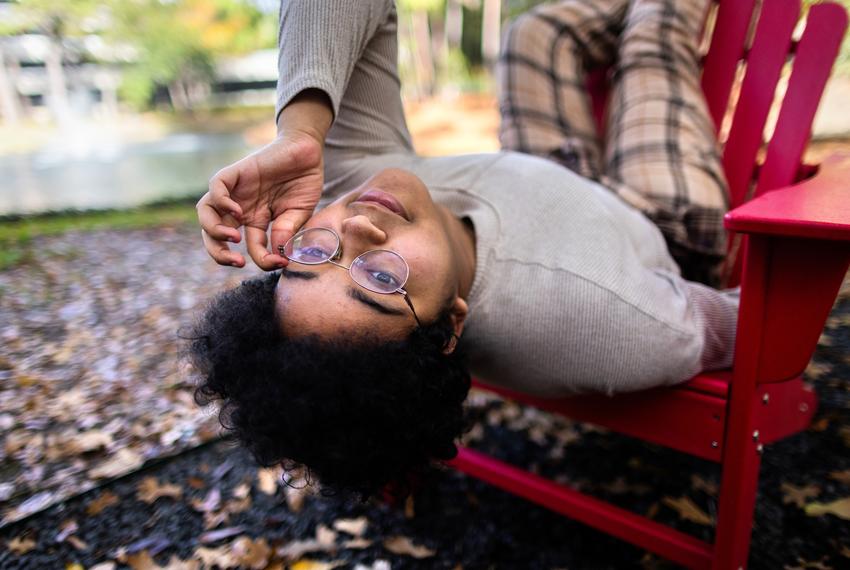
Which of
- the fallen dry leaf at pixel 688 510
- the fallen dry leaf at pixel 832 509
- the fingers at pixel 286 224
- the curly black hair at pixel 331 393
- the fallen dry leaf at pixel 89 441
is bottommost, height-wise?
the fallen dry leaf at pixel 89 441

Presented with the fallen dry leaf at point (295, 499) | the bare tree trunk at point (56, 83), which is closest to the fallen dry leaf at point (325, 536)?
the fallen dry leaf at point (295, 499)

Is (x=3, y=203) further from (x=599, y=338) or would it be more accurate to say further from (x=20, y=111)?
(x=599, y=338)

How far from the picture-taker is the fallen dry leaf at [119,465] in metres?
2.16

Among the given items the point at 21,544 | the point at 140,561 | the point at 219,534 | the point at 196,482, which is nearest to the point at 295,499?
the point at 219,534

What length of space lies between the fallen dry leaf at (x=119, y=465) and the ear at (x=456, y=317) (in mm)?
1569

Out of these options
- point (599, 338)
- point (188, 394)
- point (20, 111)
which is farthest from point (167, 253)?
point (599, 338)

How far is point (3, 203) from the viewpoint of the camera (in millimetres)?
4613

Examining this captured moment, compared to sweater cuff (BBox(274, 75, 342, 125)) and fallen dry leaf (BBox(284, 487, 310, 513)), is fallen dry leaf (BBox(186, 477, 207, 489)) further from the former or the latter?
sweater cuff (BBox(274, 75, 342, 125))

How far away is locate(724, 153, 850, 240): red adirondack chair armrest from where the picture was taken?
3.49 ft

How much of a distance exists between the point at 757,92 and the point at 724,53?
0.79ft

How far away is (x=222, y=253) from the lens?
Result: 1.24 meters

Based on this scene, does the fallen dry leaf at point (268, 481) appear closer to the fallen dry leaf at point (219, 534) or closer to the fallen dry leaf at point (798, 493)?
the fallen dry leaf at point (219, 534)

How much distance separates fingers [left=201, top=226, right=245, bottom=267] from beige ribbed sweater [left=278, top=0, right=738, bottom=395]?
462 mm

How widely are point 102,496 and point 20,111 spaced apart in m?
4.39
